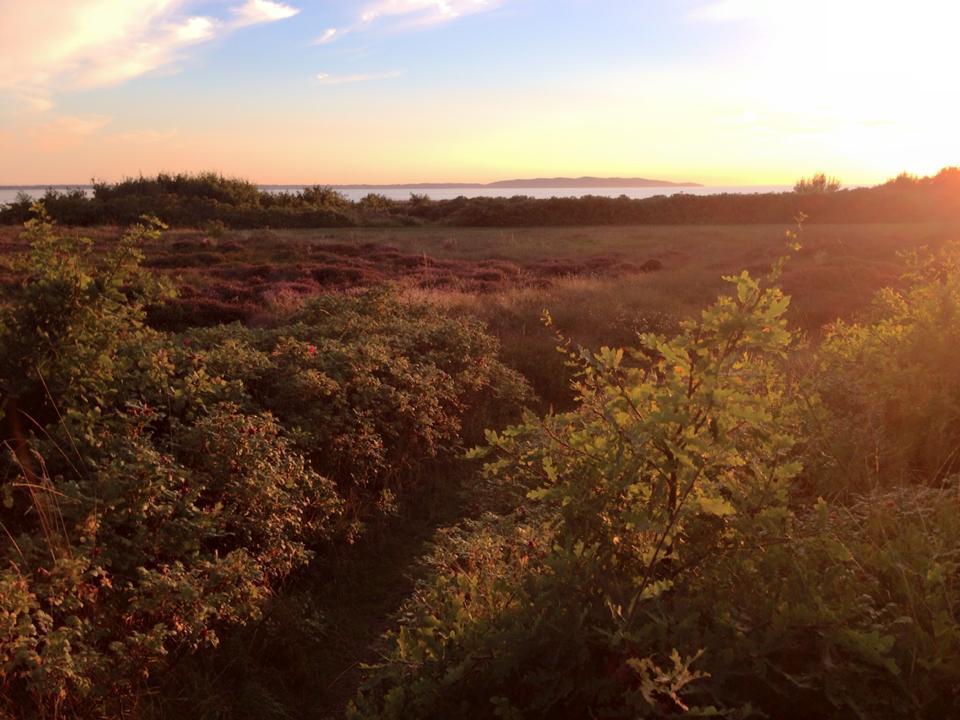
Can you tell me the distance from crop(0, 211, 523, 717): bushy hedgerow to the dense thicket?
3844cm

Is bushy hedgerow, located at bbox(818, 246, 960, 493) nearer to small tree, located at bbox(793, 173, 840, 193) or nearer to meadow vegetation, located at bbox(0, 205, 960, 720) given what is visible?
meadow vegetation, located at bbox(0, 205, 960, 720)

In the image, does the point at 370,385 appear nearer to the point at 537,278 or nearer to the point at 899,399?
the point at 899,399

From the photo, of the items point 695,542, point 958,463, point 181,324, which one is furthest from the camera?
point 181,324

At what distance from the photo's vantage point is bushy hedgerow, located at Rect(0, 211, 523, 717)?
3.69m

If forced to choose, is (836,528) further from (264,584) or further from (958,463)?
(264,584)

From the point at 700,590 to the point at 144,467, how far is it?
3440mm

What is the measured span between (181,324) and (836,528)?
12718 mm

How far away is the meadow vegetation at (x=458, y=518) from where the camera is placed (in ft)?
9.10

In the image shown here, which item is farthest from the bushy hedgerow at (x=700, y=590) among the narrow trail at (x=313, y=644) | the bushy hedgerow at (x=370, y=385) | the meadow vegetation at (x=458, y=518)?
the bushy hedgerow at (x=370, y=385)

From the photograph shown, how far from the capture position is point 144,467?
174 inches

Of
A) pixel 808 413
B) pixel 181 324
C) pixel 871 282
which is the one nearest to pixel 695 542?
pixel 808 413

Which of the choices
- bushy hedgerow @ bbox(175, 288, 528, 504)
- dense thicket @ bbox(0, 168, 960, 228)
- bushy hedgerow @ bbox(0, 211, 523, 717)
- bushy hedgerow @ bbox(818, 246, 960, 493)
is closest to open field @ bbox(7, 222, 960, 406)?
bushy hedgerow @ bbox(175, 288, 528, 504)

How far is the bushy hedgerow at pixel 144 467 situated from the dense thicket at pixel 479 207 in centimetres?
3844

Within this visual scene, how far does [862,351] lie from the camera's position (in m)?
6.71
